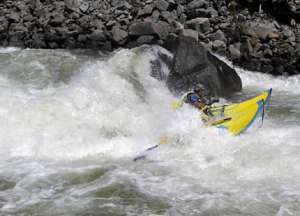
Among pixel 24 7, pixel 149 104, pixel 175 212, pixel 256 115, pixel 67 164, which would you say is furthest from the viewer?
pixel 24 7

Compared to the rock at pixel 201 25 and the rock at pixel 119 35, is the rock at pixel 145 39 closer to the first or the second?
the rock at pixel 119 35

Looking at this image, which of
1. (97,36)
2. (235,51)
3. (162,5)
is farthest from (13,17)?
(235,51)

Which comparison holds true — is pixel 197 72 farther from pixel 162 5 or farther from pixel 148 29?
pixel 162 5

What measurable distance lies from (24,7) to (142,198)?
13469 millimetres

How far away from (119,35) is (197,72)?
4.18 metres

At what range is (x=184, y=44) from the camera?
1182cm

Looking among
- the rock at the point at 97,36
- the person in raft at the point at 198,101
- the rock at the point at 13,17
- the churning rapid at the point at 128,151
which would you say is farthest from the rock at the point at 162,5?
the person in raft at the point at 198,101

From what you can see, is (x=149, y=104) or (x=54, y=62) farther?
(x=54, y=62)

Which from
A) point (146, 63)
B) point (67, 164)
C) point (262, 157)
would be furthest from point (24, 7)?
point (262, 157)

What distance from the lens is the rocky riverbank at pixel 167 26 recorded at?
1385cm

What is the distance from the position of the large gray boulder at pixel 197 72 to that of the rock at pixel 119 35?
3275 millimetres

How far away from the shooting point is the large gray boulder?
1150 centimetres

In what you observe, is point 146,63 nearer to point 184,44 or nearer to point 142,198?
point 184,44

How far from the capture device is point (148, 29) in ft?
47.3
